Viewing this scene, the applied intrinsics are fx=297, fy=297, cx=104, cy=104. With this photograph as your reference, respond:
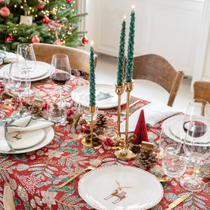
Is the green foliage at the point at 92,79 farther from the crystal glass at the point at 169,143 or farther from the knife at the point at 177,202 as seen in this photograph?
the knife at the point at 177,202

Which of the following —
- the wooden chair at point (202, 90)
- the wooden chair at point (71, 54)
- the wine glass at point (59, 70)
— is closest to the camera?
the wine glass at point (59, 70)

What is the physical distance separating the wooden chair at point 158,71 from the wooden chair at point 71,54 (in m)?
0.32

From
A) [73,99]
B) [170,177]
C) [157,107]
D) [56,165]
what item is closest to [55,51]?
[73,99]

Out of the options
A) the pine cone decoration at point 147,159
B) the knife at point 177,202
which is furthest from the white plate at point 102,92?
the knife at point 177,202

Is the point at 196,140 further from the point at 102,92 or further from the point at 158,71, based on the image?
the point at 158,71

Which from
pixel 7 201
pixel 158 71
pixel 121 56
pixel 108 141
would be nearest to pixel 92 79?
pixel 121 56

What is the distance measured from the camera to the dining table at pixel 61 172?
81 cm

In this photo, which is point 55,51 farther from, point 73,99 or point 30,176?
point 30,176

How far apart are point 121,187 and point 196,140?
0.26 metres

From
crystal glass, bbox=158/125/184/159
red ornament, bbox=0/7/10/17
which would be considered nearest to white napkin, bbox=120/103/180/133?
→ crystal glass, bbox=158/125/184/159

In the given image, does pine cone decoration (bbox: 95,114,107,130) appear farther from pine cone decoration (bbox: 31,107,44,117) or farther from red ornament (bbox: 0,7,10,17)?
red ornament (bbox: 0,7,10,17)

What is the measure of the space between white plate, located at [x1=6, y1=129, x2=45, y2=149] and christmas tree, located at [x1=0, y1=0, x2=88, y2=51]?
176 centimetres

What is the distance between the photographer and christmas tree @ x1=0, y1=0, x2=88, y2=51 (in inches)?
114

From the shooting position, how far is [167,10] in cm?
353
